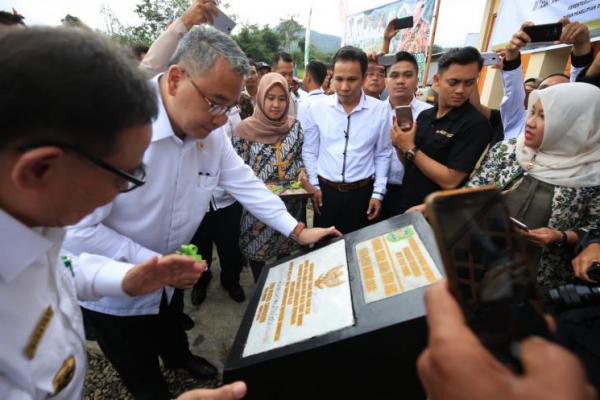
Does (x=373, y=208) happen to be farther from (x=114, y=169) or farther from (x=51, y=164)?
(x=51, y=164)

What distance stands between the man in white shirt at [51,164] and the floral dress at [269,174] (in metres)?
1.72

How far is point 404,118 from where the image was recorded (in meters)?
2.56

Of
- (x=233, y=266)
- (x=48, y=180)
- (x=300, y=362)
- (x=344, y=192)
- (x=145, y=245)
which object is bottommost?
(x=233, y=266)

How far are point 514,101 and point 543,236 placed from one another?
1.73 m

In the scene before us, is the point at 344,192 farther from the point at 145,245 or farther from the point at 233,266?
the point at 145,245

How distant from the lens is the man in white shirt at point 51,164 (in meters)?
0.60

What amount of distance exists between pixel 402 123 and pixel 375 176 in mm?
677

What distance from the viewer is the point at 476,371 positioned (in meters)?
0.45

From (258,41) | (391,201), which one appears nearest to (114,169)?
(391,201)

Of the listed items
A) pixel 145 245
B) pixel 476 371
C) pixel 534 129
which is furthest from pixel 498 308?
pixel 534 129

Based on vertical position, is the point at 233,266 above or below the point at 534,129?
below

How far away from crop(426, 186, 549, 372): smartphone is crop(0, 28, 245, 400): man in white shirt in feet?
2.28

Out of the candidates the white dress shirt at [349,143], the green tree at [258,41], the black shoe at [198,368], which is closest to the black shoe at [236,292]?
the black shoe at [198,368]

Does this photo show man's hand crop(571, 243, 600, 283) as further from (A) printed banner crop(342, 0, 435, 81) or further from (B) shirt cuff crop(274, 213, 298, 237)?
(A) printed banner crop(342, 0, 435, 81)
